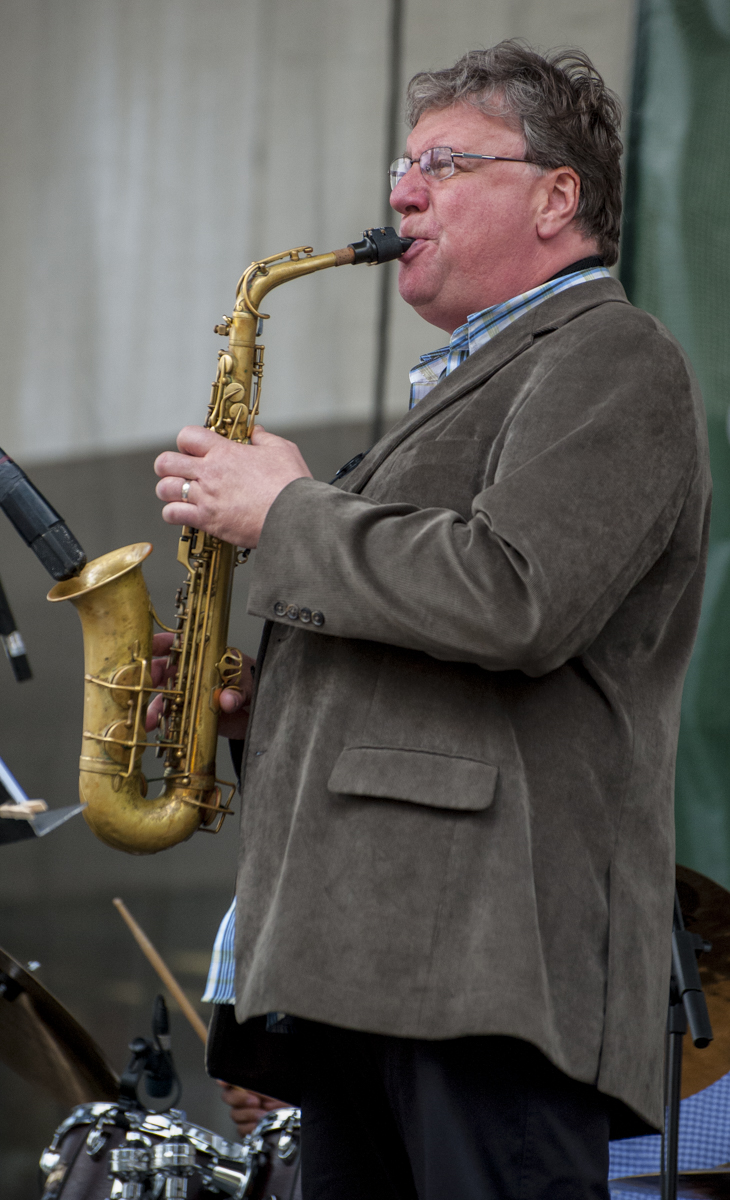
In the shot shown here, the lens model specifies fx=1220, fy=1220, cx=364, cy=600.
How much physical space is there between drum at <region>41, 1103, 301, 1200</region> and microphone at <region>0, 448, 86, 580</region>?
1238 mm

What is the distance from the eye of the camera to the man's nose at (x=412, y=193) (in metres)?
1.74

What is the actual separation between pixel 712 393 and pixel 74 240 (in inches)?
75.0

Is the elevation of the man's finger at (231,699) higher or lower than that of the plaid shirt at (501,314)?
lower

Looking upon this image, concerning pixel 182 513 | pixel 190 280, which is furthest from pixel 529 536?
pixel 190 280

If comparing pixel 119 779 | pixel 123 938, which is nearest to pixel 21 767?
pixel 123 938

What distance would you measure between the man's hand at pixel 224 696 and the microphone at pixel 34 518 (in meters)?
0.22

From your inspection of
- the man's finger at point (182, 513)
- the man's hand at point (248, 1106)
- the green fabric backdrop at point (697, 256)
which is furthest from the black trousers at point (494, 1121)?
the green fabric backdrop at point (697, 256)

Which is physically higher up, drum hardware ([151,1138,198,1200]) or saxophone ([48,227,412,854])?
saxophone ([48,227,412,854])

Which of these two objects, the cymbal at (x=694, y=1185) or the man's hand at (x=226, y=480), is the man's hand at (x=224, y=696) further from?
the cymbal at (x=694, y=1185)

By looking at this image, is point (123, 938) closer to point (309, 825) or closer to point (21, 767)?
point (21, 767)

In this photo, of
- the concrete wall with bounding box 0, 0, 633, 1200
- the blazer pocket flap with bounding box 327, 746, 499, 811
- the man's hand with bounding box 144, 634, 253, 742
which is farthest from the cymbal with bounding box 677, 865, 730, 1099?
Answer: the concrete wall with bounding box 0, 0, 633, 1200

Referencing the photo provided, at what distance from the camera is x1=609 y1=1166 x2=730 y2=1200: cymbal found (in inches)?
76.2

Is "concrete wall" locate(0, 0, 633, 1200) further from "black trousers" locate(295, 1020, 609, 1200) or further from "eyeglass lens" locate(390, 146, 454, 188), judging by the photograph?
"black trousers" locate(295, 1020, 609, 1200)

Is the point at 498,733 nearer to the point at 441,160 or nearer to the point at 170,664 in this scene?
the point at 170,664
